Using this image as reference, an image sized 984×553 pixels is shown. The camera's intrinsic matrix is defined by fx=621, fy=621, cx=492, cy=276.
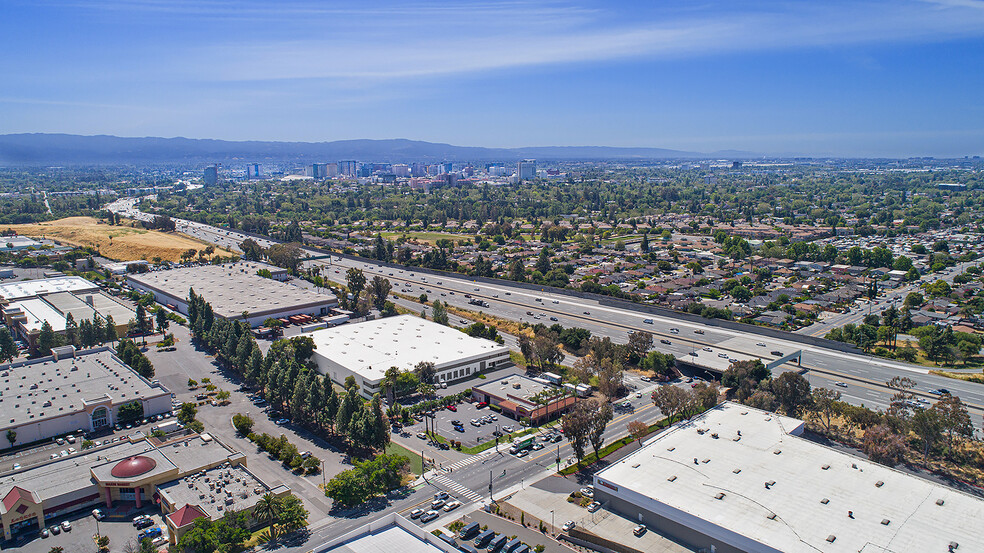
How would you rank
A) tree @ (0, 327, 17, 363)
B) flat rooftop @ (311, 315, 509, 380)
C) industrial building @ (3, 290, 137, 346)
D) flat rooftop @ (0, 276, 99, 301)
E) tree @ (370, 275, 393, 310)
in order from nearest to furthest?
flat rooftop @ (311, 315, 509, 380), tree @ (0, 327, 17, 363), industrial building @ (3, 290, 137, 346), tree @ (370, 275, 393, 310), flat rooftop @ (0, 276, 99, 301)

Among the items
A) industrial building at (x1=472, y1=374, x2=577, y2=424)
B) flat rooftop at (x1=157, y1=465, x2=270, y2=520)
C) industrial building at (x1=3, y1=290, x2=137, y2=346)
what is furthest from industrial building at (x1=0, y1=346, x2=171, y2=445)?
industrial building at (x1=472, y1=374, x2=577, y2=424)

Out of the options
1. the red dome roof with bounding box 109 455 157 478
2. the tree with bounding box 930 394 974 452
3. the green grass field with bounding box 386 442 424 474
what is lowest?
the green grass field with bounding box 386 442 424 474

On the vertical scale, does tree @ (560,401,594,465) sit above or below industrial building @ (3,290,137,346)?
above

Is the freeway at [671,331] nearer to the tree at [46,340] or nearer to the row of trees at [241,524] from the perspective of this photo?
the row of trees at [241,524]

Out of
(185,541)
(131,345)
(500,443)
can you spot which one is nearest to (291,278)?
(131,345)

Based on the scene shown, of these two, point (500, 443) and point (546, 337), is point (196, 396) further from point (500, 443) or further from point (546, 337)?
point (546, 337)

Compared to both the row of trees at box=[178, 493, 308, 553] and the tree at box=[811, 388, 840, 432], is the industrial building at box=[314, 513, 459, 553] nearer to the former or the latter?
the row of trees at box=[178, 493, 308, 553]

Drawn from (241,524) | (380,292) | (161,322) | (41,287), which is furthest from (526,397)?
(41,287)
